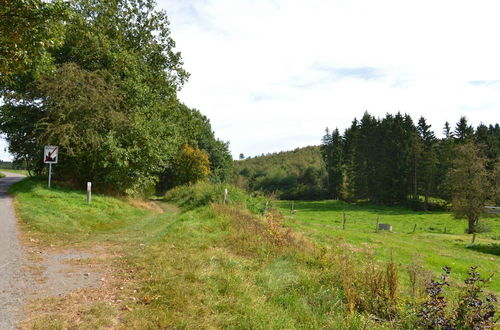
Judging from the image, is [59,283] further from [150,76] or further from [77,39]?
[150,76]

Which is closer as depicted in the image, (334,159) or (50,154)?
(50,154)

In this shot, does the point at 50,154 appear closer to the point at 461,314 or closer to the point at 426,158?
the point at 461,314

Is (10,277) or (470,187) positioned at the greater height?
(470,187)

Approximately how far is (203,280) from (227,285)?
0.46 metres

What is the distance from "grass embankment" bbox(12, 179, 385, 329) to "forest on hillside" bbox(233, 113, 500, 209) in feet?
163

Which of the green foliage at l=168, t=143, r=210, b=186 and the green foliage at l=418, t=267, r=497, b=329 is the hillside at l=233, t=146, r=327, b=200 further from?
the green foliage at l=418, t=267, r=497, b=329

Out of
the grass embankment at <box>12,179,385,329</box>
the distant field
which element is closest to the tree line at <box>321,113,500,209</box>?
the distant field

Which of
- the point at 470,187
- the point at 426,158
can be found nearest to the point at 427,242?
the point at 470,187

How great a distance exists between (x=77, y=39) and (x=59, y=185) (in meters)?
8.31

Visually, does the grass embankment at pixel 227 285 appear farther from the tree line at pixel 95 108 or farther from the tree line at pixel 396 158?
the tree line at pixel 396 158

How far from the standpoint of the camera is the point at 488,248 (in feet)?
78.9

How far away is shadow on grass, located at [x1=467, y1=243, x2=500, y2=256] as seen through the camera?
2358 cm

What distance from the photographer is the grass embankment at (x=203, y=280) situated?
14.7 ft

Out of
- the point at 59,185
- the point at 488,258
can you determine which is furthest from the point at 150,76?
the point at 488,258
